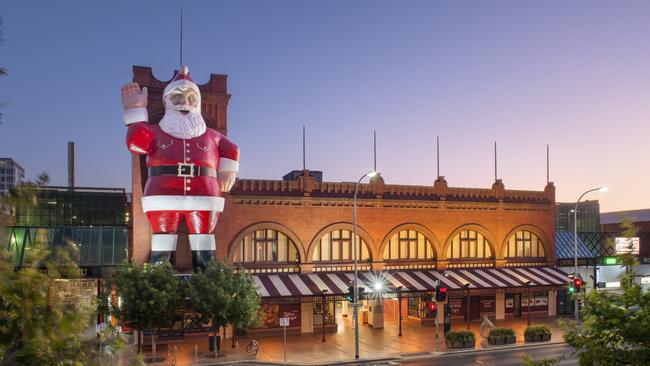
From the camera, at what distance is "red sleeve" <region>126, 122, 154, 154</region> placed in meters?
31.0

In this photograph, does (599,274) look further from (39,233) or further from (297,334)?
(39,233)

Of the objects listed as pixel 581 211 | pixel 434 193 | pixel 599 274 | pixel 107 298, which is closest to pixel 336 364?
pixel 107 298

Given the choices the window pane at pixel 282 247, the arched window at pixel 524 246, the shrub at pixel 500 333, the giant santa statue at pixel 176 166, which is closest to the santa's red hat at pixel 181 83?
the giant santa statue at pixel 176 166

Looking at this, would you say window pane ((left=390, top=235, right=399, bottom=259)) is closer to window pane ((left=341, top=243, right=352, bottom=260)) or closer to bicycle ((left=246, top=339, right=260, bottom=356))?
window pane ((left=341, top=243, right=352, bottom=260))

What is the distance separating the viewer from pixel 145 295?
1046 inches

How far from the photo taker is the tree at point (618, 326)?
889 centimetres

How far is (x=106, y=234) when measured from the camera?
38.1 m

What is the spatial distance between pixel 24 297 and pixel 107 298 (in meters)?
24.6

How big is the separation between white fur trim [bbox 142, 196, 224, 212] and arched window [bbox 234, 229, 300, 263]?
5.73 metres

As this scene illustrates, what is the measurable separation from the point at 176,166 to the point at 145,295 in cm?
793

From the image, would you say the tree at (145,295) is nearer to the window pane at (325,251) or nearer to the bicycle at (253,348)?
the bicycle at (253,348)

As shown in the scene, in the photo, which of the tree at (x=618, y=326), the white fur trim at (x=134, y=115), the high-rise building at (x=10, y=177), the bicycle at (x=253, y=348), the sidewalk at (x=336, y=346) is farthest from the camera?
the white fur trim at (x=134, y=115)

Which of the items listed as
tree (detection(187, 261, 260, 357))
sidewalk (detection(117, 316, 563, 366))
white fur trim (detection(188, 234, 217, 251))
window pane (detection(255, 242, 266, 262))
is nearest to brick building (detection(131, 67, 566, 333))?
window pane (detection(255, 242, 266, 262))

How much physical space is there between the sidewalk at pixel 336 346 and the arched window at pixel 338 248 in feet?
16.6
